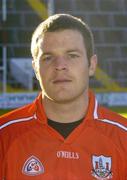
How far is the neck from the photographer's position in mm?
2285

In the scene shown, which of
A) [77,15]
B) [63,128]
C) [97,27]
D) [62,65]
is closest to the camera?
[62,65]

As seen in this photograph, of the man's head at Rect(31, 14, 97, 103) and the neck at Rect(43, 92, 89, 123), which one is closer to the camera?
the man's head at Rect(31, 14, 97, 103)

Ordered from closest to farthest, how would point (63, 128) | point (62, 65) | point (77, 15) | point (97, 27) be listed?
point (62, 65) < point (63, 128) < point (77, 15) < point (97, 27)

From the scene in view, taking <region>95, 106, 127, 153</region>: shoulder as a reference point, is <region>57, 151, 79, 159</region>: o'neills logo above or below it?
below

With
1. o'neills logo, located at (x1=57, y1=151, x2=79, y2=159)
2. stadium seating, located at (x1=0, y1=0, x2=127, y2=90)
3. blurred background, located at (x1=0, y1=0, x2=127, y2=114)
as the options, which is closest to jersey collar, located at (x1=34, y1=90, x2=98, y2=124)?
o'neills logo, located at (x1=57, y1=151, x2=79, y2=159)

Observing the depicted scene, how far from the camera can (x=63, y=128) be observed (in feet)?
7.47

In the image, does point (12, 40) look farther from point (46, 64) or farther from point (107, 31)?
point (46, 64)

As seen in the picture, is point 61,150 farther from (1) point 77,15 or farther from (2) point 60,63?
(1) point 77,15

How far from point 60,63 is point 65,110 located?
0.22 meters

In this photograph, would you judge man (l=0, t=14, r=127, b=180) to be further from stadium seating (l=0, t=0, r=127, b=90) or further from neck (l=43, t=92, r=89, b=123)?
stadium seating (l=0, t=0, r=127, b=90)

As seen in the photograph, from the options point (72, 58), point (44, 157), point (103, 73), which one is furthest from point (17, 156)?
point (103, 73)

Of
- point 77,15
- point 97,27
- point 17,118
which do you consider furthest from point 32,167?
point 97,27

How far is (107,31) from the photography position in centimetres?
1351

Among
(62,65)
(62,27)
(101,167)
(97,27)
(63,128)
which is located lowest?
(97,27)
